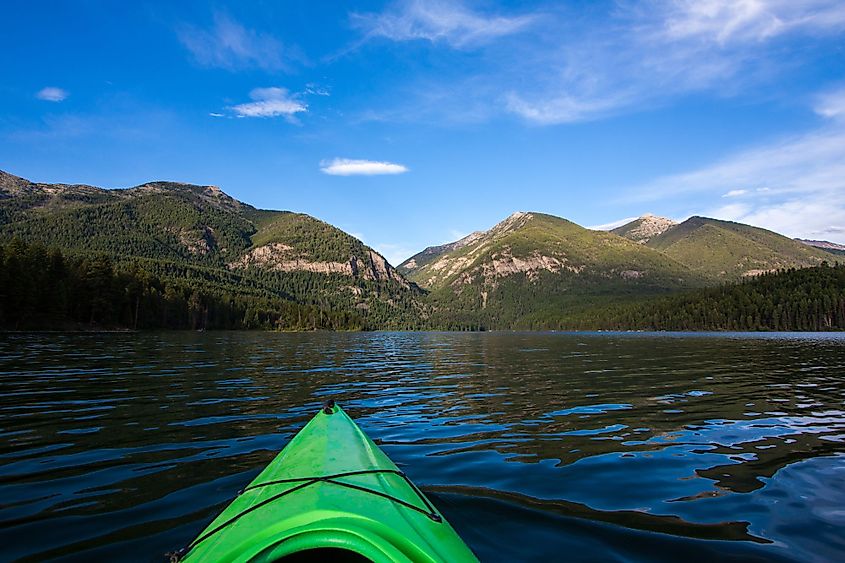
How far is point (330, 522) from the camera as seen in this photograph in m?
4.20

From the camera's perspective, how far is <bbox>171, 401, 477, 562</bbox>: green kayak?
Answer: 405 cm

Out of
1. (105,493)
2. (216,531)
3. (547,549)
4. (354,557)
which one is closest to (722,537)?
(547,549)

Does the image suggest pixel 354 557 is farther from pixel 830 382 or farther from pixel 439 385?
pixel 830 382

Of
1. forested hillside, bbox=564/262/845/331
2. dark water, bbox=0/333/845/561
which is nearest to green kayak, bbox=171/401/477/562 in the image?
dark water, bbox=0/333/845/561

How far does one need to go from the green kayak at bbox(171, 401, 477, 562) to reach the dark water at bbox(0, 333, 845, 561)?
84.1 inches

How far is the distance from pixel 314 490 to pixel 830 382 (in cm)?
3176

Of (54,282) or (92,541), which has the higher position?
(54,282)

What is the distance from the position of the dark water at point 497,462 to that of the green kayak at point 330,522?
2137 mm

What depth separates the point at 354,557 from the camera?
485 centimetres

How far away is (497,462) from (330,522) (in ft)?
24.8

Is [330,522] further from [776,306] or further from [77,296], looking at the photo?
[776,306]

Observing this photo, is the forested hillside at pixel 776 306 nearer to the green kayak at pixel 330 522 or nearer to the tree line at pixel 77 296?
the tree line at pixel 77 296

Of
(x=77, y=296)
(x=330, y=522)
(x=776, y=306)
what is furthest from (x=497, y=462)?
(x=776, y=306)

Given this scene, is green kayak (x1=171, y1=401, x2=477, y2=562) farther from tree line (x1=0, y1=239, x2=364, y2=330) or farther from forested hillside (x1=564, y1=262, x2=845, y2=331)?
forested hillside (x1=564, y1=262, x2=845, y2=331)
